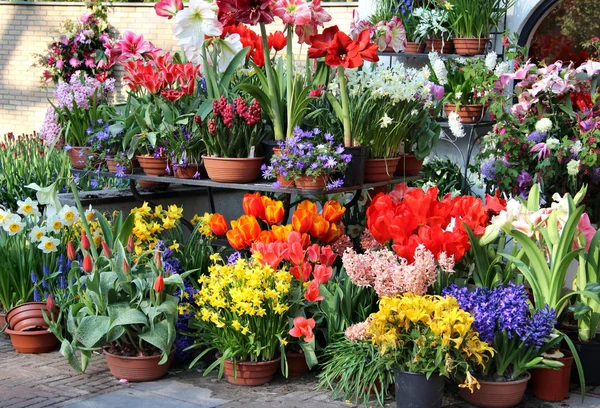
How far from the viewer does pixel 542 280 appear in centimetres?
426

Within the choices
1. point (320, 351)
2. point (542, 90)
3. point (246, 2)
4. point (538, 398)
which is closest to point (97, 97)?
point (246, 2)

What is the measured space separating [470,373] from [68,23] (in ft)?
37.1

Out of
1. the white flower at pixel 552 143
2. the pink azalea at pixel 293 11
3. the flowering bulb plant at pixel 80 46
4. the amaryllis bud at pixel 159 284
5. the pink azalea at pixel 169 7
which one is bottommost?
the amaryllis bud at pixel 159 284

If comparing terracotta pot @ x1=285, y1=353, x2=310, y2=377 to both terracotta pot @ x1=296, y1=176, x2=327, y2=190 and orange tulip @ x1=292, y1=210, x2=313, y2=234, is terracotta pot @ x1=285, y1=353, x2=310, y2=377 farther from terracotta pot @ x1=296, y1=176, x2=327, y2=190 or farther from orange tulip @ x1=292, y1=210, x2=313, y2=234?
terracotta pot @ x1=296, y1=176, x2=327, y2=190

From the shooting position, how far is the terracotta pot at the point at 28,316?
191 inches

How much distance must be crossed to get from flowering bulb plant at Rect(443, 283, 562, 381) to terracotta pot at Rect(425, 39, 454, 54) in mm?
3854

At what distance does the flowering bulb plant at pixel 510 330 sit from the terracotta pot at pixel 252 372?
102 cm

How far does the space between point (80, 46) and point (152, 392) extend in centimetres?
1035

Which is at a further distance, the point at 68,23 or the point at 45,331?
the point at 68,23

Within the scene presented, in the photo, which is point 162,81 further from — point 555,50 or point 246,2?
point 555,50

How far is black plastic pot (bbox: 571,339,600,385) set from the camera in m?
4.29

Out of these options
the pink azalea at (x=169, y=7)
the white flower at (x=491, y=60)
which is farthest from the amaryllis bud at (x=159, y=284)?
the white flower at (x=491, y=60)

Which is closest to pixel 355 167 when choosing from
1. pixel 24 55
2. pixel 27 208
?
pixel 27 208

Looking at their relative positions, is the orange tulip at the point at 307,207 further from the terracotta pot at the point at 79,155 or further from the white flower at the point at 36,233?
the terracotta pot at the point at 79,155
